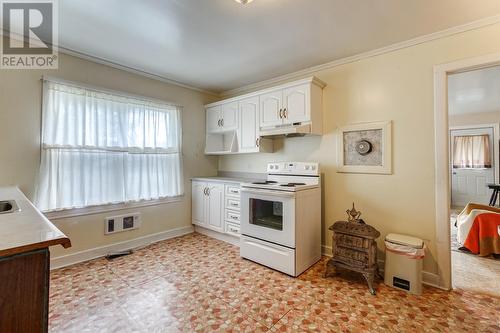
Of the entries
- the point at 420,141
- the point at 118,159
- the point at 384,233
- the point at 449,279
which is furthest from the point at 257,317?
the point at 118,159

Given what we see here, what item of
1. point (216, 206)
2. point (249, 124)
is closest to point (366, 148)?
point (249, 124)

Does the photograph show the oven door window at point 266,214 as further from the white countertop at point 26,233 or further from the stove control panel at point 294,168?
the white countertop at point 26,233

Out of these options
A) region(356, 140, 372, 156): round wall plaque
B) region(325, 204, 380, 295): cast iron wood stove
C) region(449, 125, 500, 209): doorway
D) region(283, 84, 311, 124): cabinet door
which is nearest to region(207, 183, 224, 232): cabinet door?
region(283, 84, 311, 124): cabinet door

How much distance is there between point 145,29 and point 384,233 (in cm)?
342

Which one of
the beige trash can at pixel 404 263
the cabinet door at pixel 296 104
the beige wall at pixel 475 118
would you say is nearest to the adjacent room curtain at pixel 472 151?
the beige wall at pixel 475 118

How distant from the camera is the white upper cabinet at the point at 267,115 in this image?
9.47 ft

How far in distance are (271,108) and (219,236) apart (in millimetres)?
2193

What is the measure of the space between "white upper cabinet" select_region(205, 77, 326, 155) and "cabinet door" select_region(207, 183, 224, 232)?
71 cm

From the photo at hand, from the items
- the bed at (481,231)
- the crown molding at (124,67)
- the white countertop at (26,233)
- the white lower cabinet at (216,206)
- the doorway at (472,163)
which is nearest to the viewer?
the white countertop at (26,233)

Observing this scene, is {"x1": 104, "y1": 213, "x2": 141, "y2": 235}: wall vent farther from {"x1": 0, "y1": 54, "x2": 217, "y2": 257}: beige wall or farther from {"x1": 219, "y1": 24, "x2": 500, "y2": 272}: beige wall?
{"x1": 219, "y1": 24, "x2": 500, "y2": 272}: beige wall

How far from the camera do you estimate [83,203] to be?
2.82 metres

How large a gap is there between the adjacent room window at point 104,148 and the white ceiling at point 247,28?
23.9 inches

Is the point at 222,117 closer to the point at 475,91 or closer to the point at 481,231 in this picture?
the point at 481,231

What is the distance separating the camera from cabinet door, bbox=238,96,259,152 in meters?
3.44
